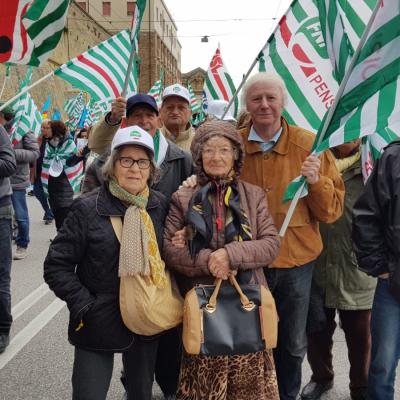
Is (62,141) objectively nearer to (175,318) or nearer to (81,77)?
(81,77)

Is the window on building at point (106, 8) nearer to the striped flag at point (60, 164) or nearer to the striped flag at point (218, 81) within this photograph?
the striped flag at point (60, 164)

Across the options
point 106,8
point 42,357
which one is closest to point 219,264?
point 42,357

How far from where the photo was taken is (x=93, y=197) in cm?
236

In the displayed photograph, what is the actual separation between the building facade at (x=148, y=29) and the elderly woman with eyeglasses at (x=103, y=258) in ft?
156

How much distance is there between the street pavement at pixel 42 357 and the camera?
10.9 ft

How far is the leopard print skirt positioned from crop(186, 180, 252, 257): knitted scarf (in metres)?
0.57

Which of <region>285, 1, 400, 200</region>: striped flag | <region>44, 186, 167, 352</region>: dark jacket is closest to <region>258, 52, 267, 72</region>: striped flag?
<region>285, 1, 400, 200</region>: striped flag

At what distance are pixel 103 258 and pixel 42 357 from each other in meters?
2.00

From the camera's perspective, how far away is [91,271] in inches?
91.4

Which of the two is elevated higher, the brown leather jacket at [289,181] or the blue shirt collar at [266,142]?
the blue shirt collar at [266,142]

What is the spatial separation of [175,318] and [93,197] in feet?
2.39

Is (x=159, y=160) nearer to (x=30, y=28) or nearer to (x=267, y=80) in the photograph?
(x=267, y=80)

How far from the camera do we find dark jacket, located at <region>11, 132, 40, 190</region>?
5707 mm

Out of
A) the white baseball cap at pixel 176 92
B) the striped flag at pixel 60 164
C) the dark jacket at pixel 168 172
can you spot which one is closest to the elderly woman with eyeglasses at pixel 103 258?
the dark jacket at pixel 168 172
